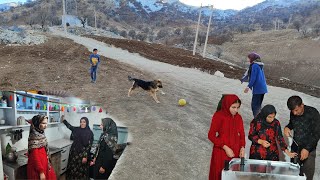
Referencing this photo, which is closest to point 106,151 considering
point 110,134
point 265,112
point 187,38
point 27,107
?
point 110,134

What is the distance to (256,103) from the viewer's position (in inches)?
107

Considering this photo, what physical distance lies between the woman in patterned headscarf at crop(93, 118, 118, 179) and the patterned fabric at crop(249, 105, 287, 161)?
94 centimetres

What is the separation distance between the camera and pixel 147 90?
2.99 meters

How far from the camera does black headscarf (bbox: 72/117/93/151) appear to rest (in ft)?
5.98

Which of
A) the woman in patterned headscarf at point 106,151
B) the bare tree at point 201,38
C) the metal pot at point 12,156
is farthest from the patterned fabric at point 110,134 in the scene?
the bare tree at point 201,38

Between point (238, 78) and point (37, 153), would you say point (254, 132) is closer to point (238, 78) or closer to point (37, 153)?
point (238, 78)

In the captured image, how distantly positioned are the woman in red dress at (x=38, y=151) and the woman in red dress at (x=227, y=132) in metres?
1.03

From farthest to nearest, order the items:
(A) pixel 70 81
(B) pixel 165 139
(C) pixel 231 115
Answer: (B) pixel 165 139 → (A) pixel 70 81 → (C) pixel 231 115

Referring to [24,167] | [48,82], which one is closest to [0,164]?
[24,167]

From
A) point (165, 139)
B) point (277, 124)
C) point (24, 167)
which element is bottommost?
point (165, 139)

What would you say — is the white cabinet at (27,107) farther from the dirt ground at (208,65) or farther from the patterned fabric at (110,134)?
the dirt ground at (208,65)

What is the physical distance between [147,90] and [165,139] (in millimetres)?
440

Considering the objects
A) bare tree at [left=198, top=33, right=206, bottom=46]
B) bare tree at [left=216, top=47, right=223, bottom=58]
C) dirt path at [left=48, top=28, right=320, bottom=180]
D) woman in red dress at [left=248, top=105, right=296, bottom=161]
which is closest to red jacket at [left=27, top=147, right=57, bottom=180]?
dirt path at [left=48, top=28, right=320, bottom=180]

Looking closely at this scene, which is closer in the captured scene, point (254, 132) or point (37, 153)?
point (37, 153)
